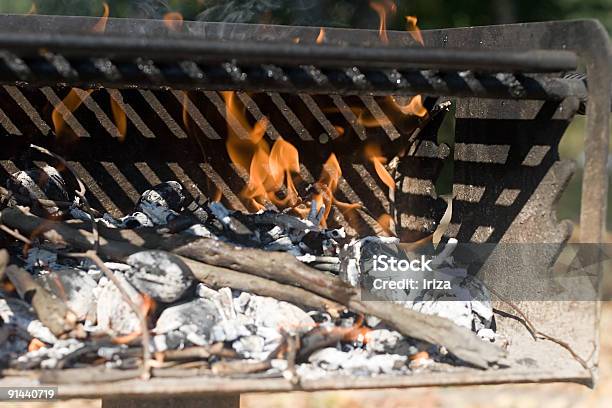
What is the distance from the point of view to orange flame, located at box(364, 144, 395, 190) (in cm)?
254

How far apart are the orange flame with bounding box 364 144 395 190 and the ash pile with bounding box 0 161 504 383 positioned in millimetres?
389

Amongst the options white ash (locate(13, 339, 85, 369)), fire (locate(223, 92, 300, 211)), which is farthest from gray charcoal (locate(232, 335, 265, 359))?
fire (locate(223, 92, 300, 211))

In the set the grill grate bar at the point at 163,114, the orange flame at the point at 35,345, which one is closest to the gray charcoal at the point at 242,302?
the orange flame at the point at 35,345

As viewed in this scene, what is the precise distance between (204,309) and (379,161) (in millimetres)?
952

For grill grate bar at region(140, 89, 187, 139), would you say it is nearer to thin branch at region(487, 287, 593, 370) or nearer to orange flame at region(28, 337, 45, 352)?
orange flame at region(28, 337, 45, 352)

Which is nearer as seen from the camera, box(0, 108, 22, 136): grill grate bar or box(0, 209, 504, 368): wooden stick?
box(0, 209, 504, 368): wooden stick

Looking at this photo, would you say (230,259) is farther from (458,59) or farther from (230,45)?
(458,59)

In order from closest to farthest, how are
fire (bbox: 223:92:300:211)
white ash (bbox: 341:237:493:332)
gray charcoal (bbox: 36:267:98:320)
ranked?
gray charcoal (bbox: 36:267:98:320) → white ash (bbox: 341:237:493:332) → fire (bbox: 223:92:300:211)

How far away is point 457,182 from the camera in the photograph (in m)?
2.32

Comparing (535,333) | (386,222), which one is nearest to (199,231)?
(386,222)

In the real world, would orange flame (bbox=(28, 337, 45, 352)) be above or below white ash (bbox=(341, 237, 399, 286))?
below

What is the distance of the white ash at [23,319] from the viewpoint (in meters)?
1.74

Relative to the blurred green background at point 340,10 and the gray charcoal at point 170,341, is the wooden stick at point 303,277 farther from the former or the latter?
the blurred green background at point 340,10
